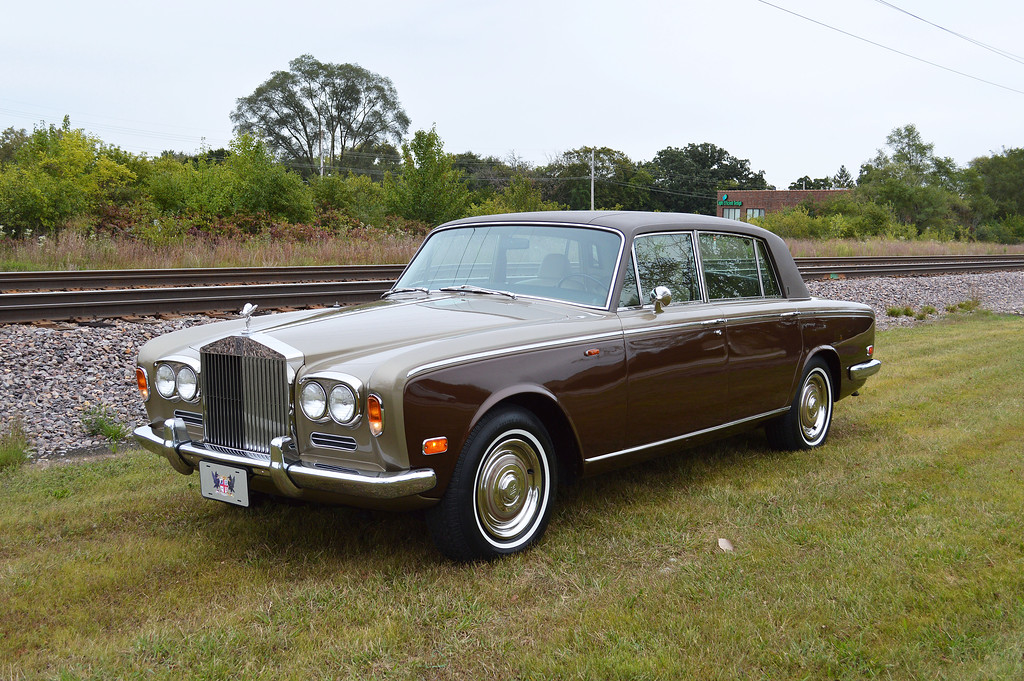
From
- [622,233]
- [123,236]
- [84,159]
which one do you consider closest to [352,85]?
[84,159]

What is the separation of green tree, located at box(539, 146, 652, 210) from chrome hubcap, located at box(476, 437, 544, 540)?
61.6 m

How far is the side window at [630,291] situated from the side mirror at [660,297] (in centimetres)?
10

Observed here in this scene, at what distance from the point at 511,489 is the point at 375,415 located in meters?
0.84

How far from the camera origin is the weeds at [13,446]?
5461 millimetres

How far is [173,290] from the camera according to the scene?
11016 millimetres

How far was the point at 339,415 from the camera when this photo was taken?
A: 3.40 m

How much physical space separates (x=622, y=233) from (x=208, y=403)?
90.9 inches

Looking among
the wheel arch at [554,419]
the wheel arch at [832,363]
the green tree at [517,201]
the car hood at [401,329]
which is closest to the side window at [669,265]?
the car hood at [401,329]

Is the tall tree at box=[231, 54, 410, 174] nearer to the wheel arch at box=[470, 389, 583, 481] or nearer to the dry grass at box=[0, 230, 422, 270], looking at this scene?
the dry grass at box=[0, 230, 422, 270]

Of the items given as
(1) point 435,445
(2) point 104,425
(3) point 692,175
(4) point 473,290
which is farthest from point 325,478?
(3) point 692,175

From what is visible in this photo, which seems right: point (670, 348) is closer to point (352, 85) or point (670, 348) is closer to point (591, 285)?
point (591, 285)

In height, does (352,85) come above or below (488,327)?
above

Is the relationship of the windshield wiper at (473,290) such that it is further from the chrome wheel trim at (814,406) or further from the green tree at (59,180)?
the green tree at (59,180)

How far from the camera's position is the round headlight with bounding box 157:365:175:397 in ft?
13.3
